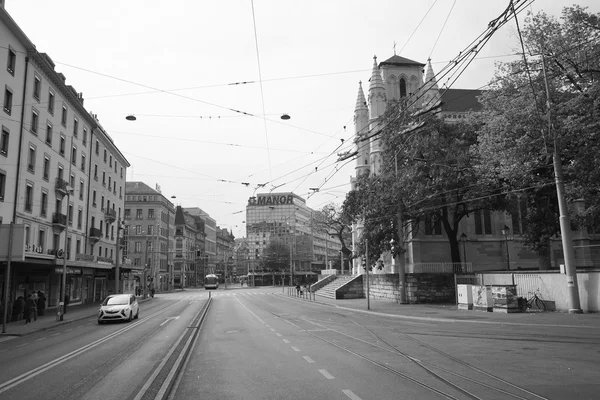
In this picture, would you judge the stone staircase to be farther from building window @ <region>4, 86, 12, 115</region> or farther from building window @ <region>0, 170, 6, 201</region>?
building window @ <region>4, 86, 12, 115</region>

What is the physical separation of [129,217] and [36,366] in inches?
2934

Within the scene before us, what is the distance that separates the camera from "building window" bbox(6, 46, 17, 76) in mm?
27922

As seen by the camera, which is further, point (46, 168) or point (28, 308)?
point (46, 168)

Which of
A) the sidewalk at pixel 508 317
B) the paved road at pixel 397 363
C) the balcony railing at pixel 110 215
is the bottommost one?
the sidewalk at pixel 508 317

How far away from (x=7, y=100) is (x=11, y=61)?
8.41 ft

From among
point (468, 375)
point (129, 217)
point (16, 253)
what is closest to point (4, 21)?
point (16, 253)

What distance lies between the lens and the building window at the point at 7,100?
90.6ft

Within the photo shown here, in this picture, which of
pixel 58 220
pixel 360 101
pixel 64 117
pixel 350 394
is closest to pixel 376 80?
pixel 360 101

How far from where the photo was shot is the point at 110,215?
168 ft

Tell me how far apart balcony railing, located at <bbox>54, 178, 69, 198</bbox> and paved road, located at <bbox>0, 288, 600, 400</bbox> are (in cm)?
2014

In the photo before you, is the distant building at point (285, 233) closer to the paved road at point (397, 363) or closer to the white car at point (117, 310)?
the white car at point (117, 310)

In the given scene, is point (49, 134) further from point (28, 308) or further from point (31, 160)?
point (28, 308)

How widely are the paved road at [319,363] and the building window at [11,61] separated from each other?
1775cm

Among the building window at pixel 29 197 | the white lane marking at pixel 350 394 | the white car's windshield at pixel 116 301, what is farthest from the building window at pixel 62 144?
the white lane marking at pixel 350 394
